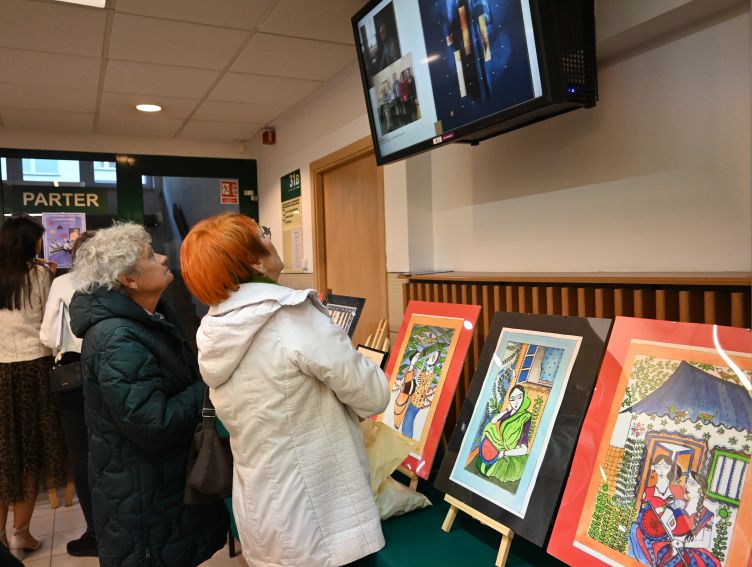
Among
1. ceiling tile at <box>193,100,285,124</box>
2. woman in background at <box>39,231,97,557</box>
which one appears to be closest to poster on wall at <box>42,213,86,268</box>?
ceiling tile at <box>193,100,285,124</box>

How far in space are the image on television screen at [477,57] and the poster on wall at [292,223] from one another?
96.5 inches

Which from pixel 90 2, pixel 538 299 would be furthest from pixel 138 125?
pixel 538 299

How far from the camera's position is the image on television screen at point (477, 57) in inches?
65.9

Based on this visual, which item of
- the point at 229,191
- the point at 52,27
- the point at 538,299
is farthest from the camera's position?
the point at 229,191

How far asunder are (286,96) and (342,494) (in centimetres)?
321

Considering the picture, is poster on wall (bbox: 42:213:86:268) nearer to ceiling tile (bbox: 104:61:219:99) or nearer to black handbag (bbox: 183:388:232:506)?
ceiling tile (bbox: 104:61:219:99)

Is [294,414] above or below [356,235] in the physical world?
below

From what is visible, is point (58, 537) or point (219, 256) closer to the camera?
point (219, 256)

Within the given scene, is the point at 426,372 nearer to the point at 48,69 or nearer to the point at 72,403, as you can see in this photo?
the point at 72,403

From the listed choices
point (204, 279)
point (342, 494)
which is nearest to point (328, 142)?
point (204, 279)

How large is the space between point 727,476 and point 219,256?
1203 millimetres

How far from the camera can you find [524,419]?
1.54 metres

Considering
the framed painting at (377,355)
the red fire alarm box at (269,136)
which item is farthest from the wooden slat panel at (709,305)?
the red fire alarm box at (269,136)

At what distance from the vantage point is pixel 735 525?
1076mm
